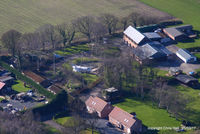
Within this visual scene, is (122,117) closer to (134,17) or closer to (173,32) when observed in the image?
(173,32)

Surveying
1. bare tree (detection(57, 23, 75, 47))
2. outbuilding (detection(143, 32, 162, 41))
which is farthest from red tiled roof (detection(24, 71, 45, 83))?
outbuilding (detection(143, 32, 162, 41))

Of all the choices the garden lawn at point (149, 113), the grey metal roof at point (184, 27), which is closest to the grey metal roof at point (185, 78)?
the garden lawn at point (149, 113)

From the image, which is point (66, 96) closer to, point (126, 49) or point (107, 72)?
point (107, 72)

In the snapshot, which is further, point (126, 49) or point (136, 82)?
point (126, 49)

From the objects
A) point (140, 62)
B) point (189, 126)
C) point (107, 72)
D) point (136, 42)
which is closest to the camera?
point (189, 126)

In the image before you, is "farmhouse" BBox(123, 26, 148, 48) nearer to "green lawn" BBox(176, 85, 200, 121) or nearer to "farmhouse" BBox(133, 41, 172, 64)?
"farmhouse" BBox(133, 41, 172, 64)

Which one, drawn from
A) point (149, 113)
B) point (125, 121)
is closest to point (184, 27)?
point (149, 113)

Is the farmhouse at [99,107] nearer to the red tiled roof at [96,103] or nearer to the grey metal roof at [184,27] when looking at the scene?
the red tiled roof at [96,103]

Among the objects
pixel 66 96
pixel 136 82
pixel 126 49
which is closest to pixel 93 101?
pixel 66 96
